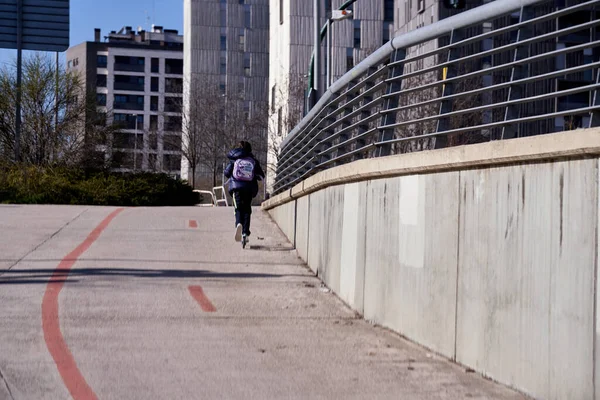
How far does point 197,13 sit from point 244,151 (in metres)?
83.4

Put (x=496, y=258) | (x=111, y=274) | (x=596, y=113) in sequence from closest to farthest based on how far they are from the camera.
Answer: (x=596, y=113) < (x=496, y=258) < (x=111, y=274)

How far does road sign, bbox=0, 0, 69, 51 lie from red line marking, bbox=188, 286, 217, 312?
26.7 m

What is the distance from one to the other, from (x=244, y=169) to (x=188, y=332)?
6723mm

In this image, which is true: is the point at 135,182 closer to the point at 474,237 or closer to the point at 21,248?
the point at 21,248

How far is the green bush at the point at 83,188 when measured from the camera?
1093 inches

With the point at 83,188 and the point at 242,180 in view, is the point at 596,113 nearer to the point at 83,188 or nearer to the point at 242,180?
the point at 242,180

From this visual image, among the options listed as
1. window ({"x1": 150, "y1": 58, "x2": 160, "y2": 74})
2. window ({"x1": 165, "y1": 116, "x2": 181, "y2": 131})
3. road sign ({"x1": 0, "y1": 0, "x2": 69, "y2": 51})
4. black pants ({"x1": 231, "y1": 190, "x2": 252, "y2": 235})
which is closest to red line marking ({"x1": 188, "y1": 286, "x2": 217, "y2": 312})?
black pants ({"x1": 231, "y1": 190, "x2": 252, "y2": 235})

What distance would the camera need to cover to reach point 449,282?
7062 mm

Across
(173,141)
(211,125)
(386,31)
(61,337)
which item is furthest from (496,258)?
(386,31)

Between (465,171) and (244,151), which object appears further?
(244,151)

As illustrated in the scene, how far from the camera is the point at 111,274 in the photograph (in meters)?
11.3

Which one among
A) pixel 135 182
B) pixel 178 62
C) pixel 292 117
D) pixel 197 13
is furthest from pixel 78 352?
pixel 178 62

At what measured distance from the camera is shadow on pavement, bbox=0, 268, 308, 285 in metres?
10.9

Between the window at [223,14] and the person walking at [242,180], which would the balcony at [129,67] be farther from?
the person walking at [242,180]
